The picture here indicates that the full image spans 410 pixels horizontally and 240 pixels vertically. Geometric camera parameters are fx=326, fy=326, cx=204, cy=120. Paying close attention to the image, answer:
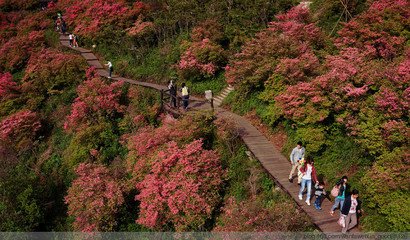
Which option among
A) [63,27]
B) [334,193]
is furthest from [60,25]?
[334,193]

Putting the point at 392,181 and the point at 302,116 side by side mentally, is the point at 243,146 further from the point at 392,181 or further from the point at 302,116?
the point at 392,181

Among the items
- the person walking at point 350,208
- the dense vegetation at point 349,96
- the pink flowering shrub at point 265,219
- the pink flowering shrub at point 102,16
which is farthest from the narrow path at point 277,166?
the pink flowering shrub at point 102,16

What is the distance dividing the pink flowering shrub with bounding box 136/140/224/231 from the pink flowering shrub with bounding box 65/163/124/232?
4.08 ft

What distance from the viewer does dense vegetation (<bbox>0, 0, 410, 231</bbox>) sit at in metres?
9.66

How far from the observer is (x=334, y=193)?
9.05 metres

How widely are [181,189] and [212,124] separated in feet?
12.0

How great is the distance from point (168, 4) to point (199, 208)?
20.3 metres

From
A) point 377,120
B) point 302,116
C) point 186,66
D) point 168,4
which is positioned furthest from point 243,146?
point 168,4

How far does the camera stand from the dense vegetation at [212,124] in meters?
9.66

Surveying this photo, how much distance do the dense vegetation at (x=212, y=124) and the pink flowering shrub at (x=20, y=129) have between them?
81mm

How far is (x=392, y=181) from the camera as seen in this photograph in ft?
27.3

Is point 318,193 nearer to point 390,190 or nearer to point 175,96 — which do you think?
point 390,190

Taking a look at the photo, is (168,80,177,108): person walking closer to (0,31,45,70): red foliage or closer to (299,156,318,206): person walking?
(299,156,318,206): person walking

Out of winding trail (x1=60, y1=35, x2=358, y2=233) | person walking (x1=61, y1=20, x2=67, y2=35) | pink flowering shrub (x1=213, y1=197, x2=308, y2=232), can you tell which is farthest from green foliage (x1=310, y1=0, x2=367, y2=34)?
person walking (x1=61, y1=20, x2=67, y2=35)
